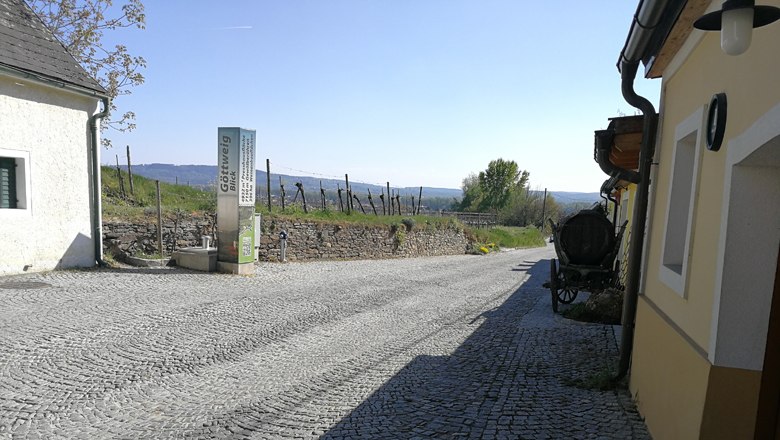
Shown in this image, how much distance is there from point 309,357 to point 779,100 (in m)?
5.39

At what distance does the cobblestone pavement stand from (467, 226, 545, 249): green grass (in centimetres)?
2236

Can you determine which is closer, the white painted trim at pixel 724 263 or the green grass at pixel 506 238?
the white painted trim at pixel 724 263

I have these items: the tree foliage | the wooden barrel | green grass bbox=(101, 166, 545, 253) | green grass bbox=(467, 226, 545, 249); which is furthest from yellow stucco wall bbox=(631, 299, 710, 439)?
the tree foliage

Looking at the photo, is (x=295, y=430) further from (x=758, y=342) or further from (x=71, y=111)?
(x=71, y=111)

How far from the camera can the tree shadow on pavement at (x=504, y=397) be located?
4223 millimetres

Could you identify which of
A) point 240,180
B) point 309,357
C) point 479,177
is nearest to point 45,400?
A: point 309,357

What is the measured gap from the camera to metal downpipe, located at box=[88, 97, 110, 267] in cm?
1130

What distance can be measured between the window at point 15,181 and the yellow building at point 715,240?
35.0 ft

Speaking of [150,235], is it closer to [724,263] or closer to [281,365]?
[281,365]

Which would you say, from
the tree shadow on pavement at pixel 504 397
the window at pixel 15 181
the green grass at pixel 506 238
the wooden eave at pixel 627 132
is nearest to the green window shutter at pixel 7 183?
the window at pixel 15 181

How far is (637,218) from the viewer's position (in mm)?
5254

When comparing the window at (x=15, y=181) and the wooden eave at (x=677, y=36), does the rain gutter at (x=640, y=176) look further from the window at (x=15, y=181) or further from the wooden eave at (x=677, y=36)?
the window at (x=15, y=181)

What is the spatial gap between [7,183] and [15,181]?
0.15 metres

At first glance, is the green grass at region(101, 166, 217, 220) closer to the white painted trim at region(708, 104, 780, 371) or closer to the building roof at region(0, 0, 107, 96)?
the building roof at region(0, 0, 107, 96)
